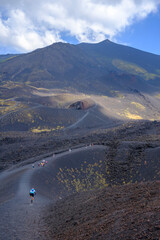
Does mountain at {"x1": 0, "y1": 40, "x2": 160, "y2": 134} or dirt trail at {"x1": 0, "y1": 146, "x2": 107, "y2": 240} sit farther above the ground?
mountain at {"x1": 0, "y1": 40, "x2": 160, "y2": 134}

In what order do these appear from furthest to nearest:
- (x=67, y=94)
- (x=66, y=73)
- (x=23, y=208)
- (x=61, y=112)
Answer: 1. (x=66, y=73)
2. (x=67, y=94)
3. (x=61, y=112)
4. (x=23, y=208)

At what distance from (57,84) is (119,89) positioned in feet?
134

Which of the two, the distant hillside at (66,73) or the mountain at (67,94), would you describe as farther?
the distant hillside at (66,73)

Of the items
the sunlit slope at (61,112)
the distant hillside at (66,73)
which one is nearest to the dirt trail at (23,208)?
the sunlit slope at (61,112)

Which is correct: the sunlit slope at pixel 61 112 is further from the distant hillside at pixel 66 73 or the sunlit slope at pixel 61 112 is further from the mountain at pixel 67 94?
the distant hillside at pixel 66 73

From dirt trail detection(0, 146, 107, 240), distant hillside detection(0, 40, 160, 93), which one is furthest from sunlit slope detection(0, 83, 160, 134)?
dirt trail detection(0, 146, 107, 240)

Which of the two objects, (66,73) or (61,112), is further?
(66,73)

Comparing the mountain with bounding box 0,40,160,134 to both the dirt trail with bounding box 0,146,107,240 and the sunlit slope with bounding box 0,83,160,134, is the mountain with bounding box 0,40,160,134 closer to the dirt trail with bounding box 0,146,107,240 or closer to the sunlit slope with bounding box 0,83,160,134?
the sunlit slope with bounding box 0,83,160,134

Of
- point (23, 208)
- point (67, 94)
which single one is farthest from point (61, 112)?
point (23, 208)

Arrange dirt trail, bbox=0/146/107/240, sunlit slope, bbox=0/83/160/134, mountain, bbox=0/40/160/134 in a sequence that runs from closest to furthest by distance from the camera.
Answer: dirt trail, bbox=0/146/107/240 < sunlit slope, bbox=0/83/160/134 < mountain, bbox=0/40/160/134

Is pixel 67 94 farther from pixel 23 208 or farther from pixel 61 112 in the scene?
pixel 23 208

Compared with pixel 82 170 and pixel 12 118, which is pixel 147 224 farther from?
pixel 12 118

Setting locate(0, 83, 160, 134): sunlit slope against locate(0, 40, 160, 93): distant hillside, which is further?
locate(0, 40, 160, 93): distant hillside

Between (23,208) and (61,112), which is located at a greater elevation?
(61,112)
